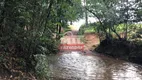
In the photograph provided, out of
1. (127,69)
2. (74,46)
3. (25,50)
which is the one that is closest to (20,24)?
(25,50)

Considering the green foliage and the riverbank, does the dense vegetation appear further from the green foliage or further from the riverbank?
the green foliage

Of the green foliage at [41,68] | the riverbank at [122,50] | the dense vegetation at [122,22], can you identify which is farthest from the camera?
the dense vegetation at [122,22]

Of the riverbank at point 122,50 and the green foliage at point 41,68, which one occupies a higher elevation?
the green foliage at point 41,68

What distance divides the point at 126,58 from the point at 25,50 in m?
8.25

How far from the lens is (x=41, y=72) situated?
249 inches

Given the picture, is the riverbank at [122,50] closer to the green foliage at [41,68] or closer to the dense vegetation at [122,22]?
the dense vegetation at [122,22]

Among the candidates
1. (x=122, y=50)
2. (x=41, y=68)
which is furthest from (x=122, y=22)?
(x=41, y=68)

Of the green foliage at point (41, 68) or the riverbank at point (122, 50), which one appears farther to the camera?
the riverbank at point (122, 50)

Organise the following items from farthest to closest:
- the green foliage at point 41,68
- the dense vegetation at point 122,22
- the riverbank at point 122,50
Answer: the dense vegetation at point 122,22 < the riverbank at point 122,50 < the green foliage at point 41,68

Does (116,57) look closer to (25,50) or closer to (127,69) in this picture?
(127,69)

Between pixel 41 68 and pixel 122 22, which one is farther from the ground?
pixel 122 22

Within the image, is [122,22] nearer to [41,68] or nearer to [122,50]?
[122,50]

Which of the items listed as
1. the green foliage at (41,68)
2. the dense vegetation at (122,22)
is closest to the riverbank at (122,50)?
the dense vegetation at (122,22)

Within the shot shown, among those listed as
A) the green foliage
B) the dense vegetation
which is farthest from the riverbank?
the green foliage
